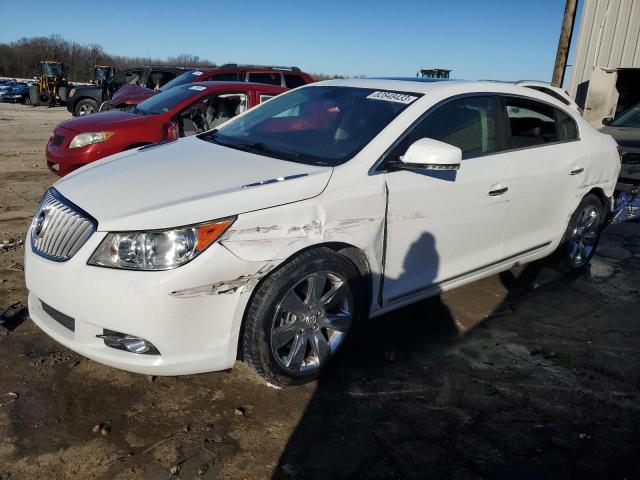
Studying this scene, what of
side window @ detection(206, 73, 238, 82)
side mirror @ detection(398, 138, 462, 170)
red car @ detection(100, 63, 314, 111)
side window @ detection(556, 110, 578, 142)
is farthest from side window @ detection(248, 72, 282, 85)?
side mirror @ detection(398, 138, 462, 170)

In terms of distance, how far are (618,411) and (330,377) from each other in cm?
156

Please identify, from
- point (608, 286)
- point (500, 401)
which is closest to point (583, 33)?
point (608, 286)

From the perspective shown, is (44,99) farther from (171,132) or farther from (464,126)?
(464,126)

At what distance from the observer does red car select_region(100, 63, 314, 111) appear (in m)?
10.2

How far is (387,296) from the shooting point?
3207 millimetres

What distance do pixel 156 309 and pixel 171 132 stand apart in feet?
15.1

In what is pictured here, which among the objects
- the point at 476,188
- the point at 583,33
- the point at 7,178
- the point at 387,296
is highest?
the point at 583,33

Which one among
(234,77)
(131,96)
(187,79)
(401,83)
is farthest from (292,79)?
(401,83)

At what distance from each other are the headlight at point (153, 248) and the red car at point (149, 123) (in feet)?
13.5

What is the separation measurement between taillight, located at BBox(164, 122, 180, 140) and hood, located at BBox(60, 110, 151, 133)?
0.90 ft

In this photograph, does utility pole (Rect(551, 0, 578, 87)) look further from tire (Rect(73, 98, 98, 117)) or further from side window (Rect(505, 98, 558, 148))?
tire (Rect(73, 98, 98, 117))

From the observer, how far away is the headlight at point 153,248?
243 cm

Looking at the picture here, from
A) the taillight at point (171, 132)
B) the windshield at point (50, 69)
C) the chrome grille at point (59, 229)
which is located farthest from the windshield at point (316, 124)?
the windshield at point (50, 69)

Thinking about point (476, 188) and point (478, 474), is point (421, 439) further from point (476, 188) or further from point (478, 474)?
point (476, 188)
